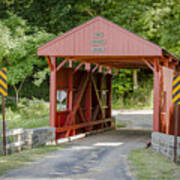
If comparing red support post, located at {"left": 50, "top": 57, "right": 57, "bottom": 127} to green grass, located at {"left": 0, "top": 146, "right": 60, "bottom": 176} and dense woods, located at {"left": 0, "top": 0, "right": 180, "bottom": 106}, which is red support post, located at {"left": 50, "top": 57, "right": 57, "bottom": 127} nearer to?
green grass, located at {"left": 0, "top": 146, "right": 60, "bottom": 176}

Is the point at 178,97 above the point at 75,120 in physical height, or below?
above

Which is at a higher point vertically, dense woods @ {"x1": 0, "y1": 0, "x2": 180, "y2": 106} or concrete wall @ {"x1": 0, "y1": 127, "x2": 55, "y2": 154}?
dense woods @ {"x1": 0, "y1": 0, "x2": 180, "y2": 106}

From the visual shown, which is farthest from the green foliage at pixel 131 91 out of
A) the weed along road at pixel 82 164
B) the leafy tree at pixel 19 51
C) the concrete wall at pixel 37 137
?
the concrete wall at pixel 37 137

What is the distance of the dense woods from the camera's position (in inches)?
991

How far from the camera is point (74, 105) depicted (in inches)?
619

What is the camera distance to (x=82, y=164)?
9.57 metres

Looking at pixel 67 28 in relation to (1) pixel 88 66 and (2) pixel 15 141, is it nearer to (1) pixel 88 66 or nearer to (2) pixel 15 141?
(1) pixel 88 66

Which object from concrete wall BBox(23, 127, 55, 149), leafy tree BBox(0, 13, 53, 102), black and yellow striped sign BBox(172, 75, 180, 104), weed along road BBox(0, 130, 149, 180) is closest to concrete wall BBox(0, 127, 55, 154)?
concrete wall BBox(23, 127, 55, 149)

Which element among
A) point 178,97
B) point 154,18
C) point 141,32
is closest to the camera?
point 178,97

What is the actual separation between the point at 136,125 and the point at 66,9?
42.1 feet

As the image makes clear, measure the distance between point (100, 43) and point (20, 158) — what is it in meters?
5.24

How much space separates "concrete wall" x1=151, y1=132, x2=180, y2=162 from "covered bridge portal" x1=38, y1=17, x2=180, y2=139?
0.94m

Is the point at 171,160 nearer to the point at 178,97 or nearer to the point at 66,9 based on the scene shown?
the point at 178,97

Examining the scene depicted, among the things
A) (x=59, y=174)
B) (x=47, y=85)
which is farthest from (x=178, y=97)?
(x=47, y=85)
